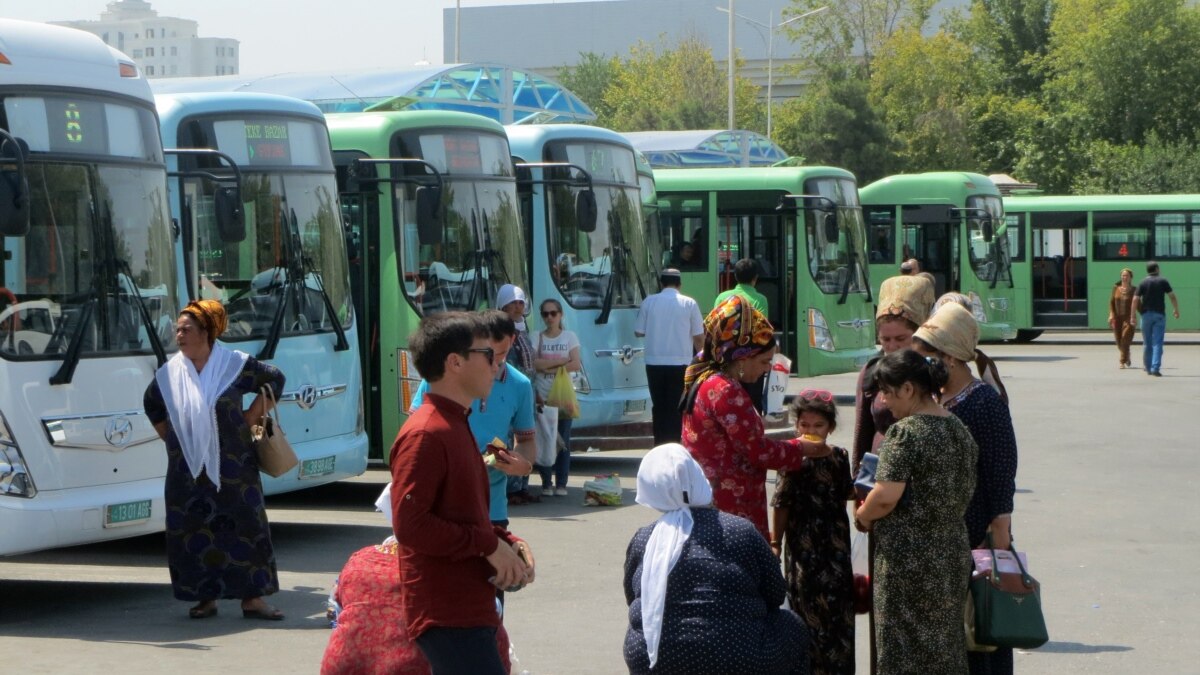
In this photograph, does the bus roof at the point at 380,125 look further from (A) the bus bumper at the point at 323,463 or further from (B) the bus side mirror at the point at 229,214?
(B) the bus side mirror at the point at 229,214

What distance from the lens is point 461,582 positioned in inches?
191

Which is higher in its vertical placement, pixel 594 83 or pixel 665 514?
pixel 594 83

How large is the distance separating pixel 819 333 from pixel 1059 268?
15.7 metres

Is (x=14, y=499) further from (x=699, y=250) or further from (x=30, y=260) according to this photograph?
(x=699, y=250)

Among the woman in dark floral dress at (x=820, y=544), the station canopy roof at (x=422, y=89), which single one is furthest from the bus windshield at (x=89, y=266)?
the station canopy roof at (x=422, y=89)

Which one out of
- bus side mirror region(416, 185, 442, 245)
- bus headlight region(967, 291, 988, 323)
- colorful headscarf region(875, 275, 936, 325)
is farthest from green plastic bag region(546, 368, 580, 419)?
bus headlight region(967, 291, 988, 323)

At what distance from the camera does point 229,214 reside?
10828 millimetres

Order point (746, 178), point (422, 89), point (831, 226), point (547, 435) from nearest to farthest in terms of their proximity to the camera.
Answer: point (547, 435) → point (831, 226) → point (746, 178) → point (422, 89)

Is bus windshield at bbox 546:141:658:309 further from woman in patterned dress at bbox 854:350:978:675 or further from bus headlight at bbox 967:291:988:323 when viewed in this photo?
bus headlight at bbox 967:291:988:323

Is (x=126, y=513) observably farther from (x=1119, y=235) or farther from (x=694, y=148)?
(x=1119, y=235)

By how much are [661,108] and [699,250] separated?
3783cm

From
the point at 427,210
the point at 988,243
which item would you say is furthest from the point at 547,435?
the point at 988,243

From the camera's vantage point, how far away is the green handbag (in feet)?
20.2

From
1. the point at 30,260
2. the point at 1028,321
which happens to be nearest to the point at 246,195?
the point at 30,260
